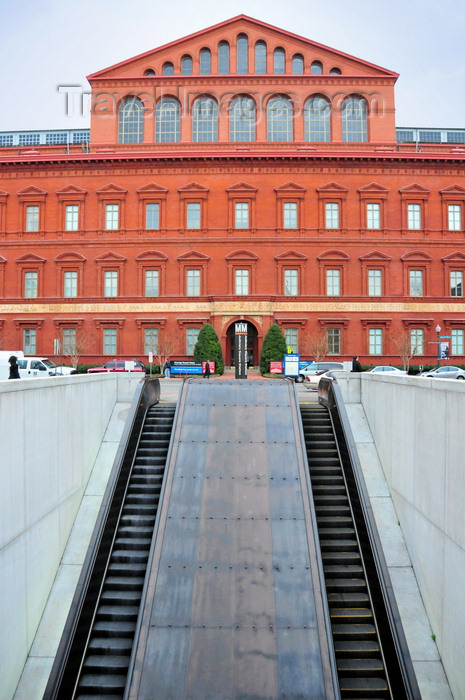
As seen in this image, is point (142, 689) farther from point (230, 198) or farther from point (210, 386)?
point (230, 198)

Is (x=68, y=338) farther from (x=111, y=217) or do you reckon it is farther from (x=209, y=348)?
(x=209, y=348)

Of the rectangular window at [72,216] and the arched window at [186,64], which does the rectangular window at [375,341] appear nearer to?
the rectangular window at [72,216]

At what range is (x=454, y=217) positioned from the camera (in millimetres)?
44812

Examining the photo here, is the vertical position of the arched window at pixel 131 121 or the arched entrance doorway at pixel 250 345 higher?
the arched window at pixel 131 121

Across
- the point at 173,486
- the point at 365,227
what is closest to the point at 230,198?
the point at 365,227

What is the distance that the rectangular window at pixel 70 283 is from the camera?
45.1 meters

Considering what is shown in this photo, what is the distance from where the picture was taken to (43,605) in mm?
10062

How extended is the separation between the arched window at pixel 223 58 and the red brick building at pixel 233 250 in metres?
10.0

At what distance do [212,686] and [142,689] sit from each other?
0.98m

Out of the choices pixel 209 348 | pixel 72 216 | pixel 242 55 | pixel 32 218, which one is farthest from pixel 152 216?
pixel 242 55

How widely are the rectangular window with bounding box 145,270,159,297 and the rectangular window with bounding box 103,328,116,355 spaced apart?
3.90 meters

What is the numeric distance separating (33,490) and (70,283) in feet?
123

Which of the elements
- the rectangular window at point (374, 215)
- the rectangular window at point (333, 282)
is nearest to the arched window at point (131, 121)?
Answer: the rectangular window at point (333, 282)

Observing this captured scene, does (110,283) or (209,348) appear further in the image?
(110,283)
